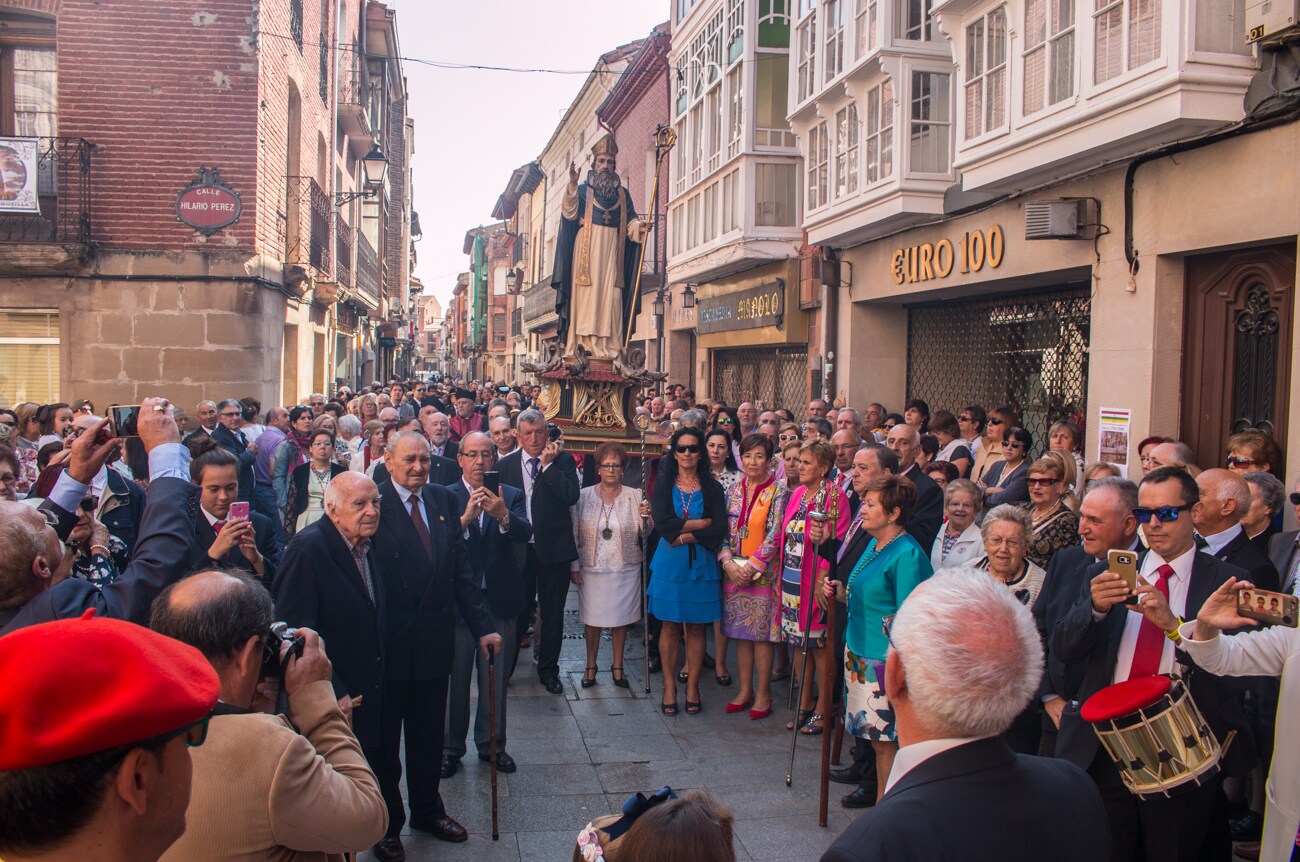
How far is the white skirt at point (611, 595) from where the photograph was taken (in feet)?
23.9

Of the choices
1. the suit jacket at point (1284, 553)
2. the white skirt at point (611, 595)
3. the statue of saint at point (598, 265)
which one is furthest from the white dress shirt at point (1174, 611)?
the statue of saint at point (598, 265)

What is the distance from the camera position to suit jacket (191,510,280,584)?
4414 mm

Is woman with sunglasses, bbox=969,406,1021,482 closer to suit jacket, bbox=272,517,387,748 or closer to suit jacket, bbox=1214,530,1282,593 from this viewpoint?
suit jacket, bbox=1214,530,1282,593

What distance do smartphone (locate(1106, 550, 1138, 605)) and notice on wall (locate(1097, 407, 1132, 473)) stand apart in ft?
20.8

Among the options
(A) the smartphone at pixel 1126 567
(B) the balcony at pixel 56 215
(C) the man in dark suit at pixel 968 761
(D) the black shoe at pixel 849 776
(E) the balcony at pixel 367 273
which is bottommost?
(D) the black shoe at pixel 849 776

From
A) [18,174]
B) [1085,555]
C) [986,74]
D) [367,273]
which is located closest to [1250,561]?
[1085,555]

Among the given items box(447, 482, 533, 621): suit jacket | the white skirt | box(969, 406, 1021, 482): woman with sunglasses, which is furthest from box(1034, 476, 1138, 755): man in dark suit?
box(969, 406, 1021, 482): woman with sunglasses

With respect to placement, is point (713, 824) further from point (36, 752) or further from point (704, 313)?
point (704, 313)

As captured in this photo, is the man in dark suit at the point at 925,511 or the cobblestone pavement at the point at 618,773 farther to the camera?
the man in dark suit at the point at 925,511

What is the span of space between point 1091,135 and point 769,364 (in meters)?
11.5

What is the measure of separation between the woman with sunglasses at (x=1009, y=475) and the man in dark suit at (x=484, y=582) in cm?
331

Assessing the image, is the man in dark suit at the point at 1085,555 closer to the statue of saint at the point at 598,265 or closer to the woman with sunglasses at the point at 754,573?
the woman with sunglasses at the point at 754,573

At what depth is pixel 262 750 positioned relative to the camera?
7.11 feet

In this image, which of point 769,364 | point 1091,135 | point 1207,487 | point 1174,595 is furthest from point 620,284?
point 769,364
